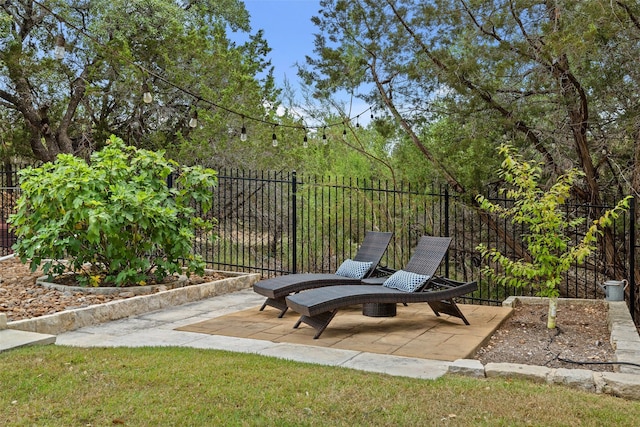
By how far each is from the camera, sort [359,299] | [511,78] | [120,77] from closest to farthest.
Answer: [359,299]
[511,78]
[120,77]

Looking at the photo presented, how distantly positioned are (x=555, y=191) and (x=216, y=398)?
431cm

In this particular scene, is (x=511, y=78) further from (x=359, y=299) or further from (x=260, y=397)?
(x=260, y=397)

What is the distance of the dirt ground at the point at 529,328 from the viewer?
215 inches

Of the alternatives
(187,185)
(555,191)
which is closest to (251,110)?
(187,185)

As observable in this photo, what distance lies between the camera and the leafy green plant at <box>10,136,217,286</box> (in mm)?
7660

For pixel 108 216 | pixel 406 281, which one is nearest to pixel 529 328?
pixel 406 281

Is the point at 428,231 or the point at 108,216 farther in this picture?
the point at 428,231

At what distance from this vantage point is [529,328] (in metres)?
6.68

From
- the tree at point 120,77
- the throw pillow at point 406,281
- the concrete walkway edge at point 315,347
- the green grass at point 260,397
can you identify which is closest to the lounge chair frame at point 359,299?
the throw pillow at point 406,281

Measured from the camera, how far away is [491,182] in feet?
33.8

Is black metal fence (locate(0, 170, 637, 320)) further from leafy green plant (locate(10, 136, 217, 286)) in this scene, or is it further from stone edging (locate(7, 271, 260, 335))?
leafy green plant (locate(10, 136, 217, 286))

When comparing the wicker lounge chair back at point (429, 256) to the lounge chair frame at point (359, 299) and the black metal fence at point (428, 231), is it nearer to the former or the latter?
the lounge chair frame at point (359, 299)

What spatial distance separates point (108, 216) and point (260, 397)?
13.8 feet

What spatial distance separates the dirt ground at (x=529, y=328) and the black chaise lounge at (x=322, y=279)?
1.82 meters
